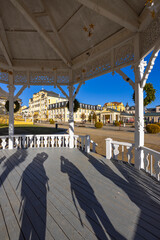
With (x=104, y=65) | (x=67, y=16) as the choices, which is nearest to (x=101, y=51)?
(x=104, y=65)

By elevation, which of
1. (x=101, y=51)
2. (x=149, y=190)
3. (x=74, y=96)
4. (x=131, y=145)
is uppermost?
(x=101, y=51)

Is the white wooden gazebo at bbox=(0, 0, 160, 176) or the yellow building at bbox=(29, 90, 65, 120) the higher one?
the yellow building at bbox=(29, 90, 65, 120)

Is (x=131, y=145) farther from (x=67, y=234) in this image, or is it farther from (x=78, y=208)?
(x=67, y=234)

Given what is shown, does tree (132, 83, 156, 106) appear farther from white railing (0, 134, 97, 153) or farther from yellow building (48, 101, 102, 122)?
yellow building (48, 101, 102, 122)

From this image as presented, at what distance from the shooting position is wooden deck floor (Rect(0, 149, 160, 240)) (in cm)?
157

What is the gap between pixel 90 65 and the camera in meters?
4.99

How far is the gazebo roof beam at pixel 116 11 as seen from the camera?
234cm

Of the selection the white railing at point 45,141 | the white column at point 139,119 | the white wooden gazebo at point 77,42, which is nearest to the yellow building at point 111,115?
the white railing at point 45,141

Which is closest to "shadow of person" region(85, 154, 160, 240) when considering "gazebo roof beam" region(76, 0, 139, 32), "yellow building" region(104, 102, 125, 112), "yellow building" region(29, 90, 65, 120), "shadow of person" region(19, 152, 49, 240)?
"shadow of person" region(19, 152, 49, 240)

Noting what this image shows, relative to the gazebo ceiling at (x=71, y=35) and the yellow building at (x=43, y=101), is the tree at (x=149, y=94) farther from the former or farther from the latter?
the yellow building at (x=43, y=101)

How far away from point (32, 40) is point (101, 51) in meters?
2.91

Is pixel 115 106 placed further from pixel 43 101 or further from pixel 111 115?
pixel 43 101

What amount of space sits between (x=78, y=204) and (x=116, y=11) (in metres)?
4.05

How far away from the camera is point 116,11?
260cm
